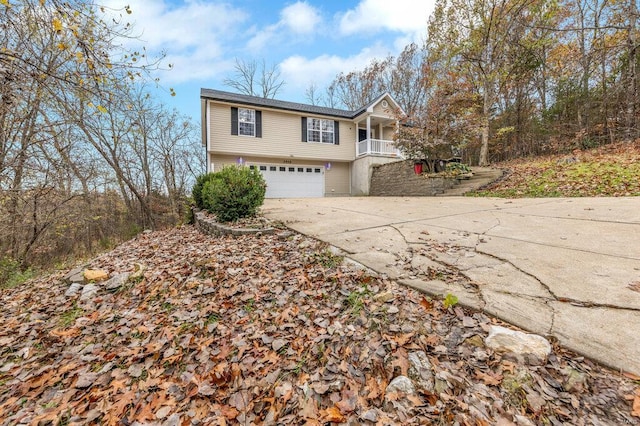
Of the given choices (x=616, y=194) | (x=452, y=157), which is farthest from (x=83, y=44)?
(x=452, y=157)

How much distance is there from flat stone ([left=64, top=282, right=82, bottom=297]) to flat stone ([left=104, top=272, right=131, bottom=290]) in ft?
0.99

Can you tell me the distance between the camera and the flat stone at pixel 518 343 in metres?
1.47

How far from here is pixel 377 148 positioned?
545 inches

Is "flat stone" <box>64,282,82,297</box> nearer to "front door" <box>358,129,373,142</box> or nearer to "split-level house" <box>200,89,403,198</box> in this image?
"split-level house" <box>200,89,403,198</box>

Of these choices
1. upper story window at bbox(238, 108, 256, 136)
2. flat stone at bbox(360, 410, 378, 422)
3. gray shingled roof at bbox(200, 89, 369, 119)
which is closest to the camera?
flat stone at bbox(360, 410, 378, 422)

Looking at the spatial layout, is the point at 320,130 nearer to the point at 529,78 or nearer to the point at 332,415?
the point at 529,78

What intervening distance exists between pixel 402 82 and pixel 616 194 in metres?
16.1

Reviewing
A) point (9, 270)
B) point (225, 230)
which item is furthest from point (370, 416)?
point (9, 270)

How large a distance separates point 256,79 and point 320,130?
10.9 meters

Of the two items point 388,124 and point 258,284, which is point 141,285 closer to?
point 258,284

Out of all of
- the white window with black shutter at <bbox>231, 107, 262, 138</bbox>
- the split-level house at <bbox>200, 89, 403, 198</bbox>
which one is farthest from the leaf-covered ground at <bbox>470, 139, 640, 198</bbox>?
the white window with black shutter at <bbox>231, 107, 262, 138</bbox>

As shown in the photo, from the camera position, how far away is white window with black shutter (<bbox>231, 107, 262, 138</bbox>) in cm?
1205

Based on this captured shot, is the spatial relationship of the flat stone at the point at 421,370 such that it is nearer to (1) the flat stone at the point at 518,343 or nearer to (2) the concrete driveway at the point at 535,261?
(1) the flat stone at the point at 518,343

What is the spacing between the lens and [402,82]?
19125mm
